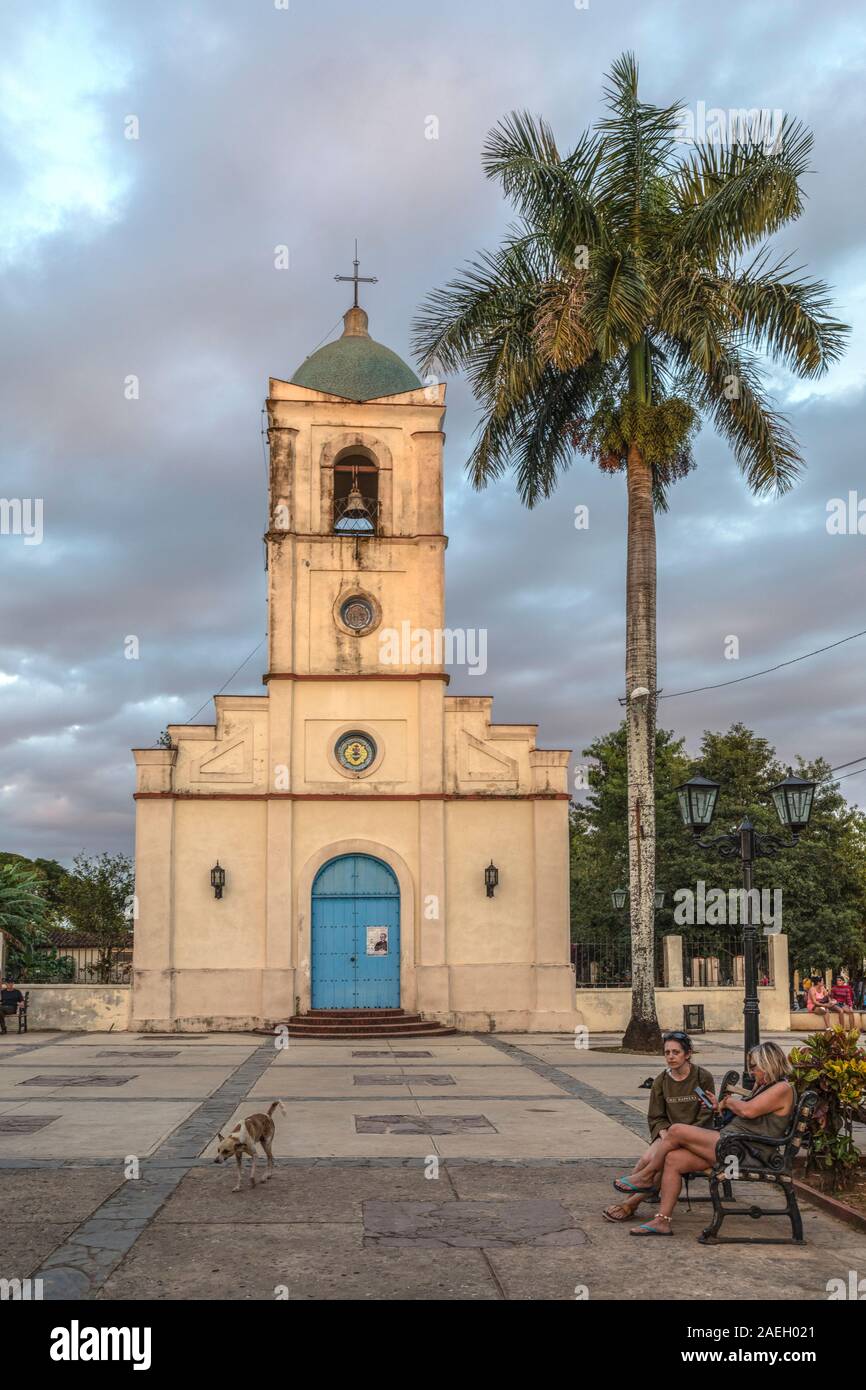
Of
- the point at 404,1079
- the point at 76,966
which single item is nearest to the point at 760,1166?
the point at 404,1079

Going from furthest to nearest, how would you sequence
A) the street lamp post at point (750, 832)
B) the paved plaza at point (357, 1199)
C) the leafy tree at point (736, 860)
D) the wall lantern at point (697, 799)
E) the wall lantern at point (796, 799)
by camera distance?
the leafy tree at point (736, 860), the wall lantern at point (697, 799), the wall lantern at point (796, 799), the street lamp post at point (750, 832), the paved plaza at point (357, 1199)

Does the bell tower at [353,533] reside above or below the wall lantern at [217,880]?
above

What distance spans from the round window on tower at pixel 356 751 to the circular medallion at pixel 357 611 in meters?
2.30

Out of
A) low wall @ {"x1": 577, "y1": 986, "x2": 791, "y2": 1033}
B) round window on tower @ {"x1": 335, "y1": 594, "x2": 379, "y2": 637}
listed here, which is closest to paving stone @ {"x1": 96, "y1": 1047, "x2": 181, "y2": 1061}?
low wall @ {"x1": 577, "y1": 986, "x2": 791, "y2": 1033}

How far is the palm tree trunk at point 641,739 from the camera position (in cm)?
1992

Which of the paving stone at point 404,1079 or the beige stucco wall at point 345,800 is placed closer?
the paving stone at point 404,1079

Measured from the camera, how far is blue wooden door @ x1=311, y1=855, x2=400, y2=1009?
2348 cm

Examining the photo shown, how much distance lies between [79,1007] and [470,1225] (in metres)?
17.6

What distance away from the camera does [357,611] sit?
81.9ft

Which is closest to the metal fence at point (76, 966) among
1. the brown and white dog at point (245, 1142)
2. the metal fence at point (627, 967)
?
the metal fence at point (627, 967)

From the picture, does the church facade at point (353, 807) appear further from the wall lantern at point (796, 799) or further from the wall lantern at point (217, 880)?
the wall lantern at point (796, 799)

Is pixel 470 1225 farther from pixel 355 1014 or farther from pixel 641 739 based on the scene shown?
pixel 355 1014

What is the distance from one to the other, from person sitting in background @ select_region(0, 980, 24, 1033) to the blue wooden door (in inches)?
223
